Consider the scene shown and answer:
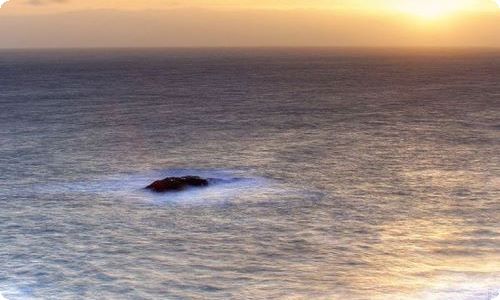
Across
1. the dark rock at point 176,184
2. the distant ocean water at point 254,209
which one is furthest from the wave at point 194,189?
the dark rock at point 176,184

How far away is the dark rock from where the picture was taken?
5859 cm

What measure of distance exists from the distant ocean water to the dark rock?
139 cm

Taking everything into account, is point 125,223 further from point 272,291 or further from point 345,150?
point 345,150

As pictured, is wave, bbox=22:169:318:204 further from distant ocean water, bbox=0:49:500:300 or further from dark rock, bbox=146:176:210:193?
dark rock, bbox=146:176:210:193

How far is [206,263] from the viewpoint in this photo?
41.7 m

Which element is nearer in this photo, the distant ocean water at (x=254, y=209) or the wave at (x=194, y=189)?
the distant ocean water at (x=254, y=209)

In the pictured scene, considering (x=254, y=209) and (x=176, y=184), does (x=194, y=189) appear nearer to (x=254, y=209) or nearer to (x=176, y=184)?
(x=176, y=184)

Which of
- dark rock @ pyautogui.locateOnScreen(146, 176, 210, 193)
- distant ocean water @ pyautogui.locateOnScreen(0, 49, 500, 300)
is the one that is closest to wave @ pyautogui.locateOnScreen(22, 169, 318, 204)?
distant ocean water @ pyautogui.locateOnScreen(0, 49, 500, 300)

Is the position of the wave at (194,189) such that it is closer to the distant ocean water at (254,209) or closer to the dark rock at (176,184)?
the distant ocean water at (254,209)

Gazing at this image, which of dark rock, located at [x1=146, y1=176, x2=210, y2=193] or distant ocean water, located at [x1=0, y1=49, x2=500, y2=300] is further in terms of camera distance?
dark rock, located at [x1=146, y1=176, x2=210, y2=193]

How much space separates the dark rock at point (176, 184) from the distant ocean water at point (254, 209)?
4.55 feet

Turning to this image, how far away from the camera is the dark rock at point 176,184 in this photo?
58.6m

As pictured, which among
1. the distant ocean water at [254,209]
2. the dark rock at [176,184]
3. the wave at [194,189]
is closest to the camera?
the distant ocean water at [254,209]

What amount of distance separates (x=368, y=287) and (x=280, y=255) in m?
7.36
